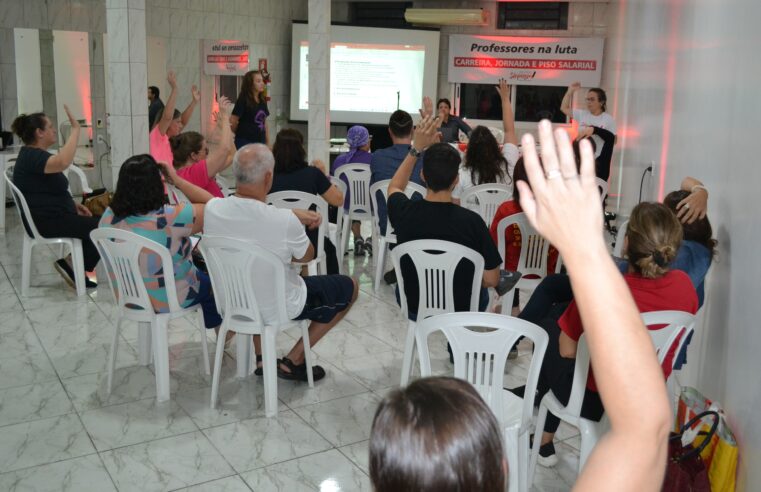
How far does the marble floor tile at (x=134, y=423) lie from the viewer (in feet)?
12.0

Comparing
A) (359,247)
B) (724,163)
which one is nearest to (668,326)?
(724,163)

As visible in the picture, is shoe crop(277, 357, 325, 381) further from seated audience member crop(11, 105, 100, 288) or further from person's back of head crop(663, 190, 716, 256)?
→ seated audience member crop(11, 105, 100, 288)

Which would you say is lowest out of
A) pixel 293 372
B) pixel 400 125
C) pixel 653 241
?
pixel 293 372

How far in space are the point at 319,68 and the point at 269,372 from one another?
506 centimetres

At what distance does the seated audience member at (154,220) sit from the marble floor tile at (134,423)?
0.51 meters

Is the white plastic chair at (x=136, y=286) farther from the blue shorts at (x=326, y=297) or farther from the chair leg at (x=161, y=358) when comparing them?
the blue shorts at (x=326, y=297)

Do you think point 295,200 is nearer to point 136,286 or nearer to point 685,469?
point 136,286

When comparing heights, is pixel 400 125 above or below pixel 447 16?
below

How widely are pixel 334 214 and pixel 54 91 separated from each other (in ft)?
15.2

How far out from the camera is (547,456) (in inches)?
138

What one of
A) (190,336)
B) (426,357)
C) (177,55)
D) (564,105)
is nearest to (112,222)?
(190,336)

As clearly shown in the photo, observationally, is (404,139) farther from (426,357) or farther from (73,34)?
(73,34)

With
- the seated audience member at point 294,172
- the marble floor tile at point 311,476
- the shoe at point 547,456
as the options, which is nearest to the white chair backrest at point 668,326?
the shoe at point 547,456

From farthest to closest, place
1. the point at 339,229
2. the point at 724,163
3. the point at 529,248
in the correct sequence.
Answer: the point at 339,229
the point at 529,248
the point at 724,163
